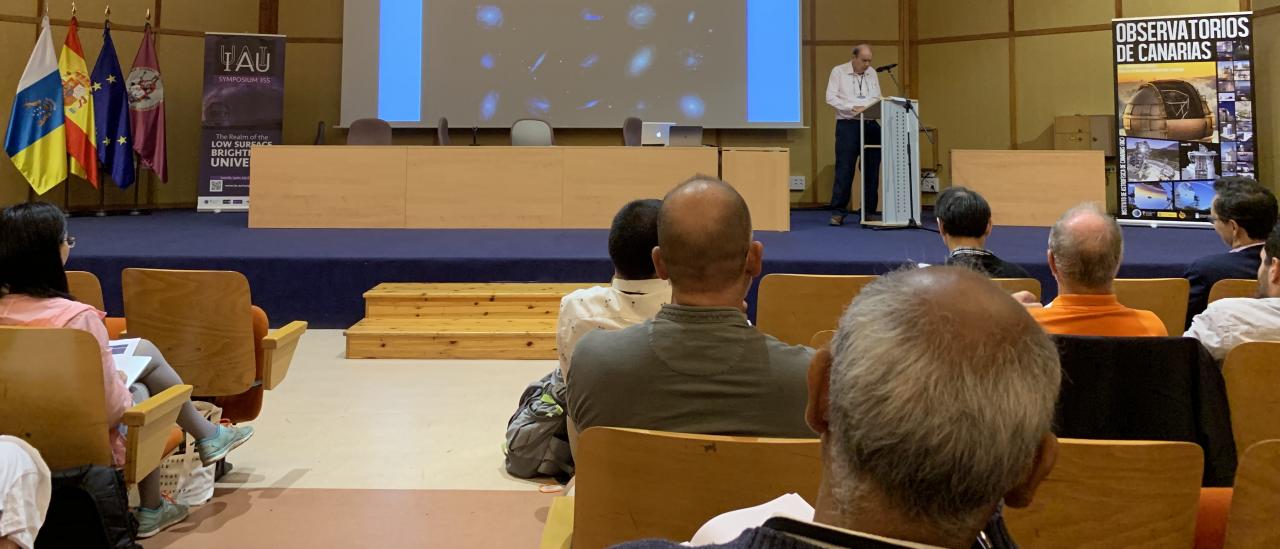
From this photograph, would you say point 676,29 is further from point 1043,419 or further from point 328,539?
point 1043,419

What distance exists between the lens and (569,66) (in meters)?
8.59

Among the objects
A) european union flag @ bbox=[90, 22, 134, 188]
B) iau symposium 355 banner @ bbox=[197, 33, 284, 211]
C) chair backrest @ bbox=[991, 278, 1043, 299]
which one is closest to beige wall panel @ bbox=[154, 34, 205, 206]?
iau symposium 355 banner @ bbox=[197, 33, 284, 211]

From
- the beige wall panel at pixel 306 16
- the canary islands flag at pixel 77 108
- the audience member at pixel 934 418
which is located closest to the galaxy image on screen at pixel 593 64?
the beige wall panel at pixel 306 16

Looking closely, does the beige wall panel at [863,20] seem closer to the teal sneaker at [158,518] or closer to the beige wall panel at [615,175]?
the beige wall panel at [615,175]

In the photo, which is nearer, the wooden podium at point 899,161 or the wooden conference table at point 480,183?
the wooden conference table at point 480,183

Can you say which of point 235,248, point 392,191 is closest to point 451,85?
point 392,191

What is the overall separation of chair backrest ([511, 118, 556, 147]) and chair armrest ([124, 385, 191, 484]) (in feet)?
17.8

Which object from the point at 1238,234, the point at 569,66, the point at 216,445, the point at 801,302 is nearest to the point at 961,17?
the point at 569,66

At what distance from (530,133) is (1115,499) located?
21.3ft

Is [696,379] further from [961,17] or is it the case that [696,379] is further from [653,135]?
[961,17]

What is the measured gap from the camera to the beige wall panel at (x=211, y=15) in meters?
8.48

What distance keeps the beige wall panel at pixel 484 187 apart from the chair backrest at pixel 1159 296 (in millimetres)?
3987

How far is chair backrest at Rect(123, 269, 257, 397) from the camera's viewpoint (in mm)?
2541

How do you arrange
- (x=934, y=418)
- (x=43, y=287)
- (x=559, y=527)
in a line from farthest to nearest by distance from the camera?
(x=43, y=287) → (x=559, y=527) → (x=934, y=418)
